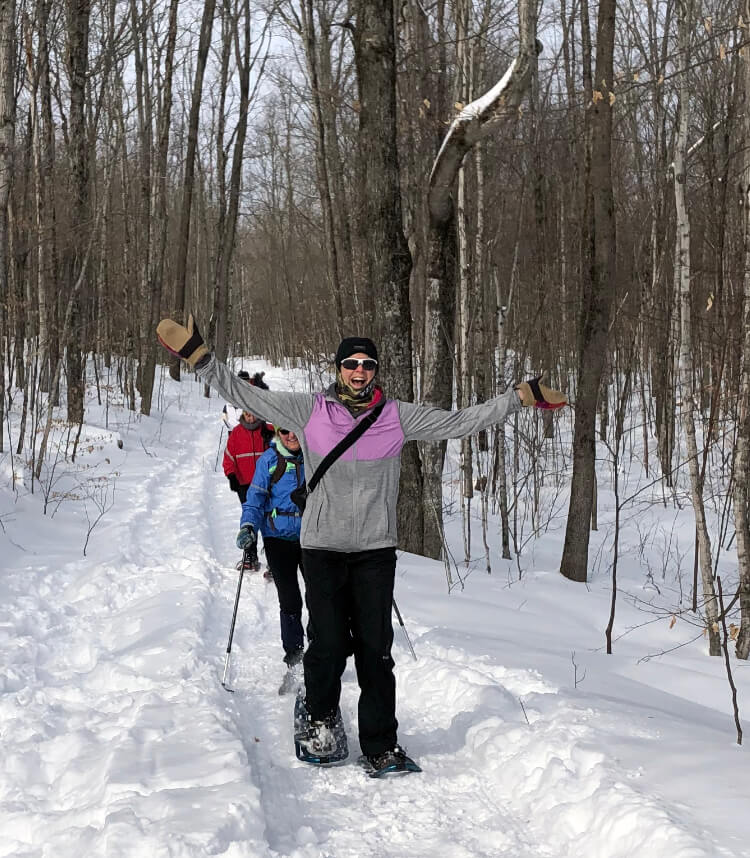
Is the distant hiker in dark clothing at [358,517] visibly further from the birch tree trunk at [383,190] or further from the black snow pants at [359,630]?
the birch tree trunk at [383,190]

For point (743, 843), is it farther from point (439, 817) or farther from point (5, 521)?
point (5, 521)

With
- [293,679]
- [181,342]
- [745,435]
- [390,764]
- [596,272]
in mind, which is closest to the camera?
[181,342]

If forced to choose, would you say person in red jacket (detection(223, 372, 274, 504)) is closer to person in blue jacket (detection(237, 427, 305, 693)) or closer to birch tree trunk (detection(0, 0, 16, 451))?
person in blue jacket (detection(237, 427, 305, 693))

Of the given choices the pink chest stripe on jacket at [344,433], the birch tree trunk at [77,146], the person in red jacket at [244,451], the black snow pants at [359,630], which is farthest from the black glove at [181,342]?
the birch tree trunk at [77,146]

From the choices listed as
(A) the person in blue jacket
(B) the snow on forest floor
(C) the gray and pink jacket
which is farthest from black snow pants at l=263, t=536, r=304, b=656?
(C) the gray and pink jacket

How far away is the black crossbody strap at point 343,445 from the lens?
367 cm

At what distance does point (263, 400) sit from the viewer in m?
3.67

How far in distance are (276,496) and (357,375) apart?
1634mm

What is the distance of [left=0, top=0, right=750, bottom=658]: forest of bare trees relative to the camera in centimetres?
741

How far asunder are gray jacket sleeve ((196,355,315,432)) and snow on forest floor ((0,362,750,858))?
1.57m

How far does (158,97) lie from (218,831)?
2272 centimetres

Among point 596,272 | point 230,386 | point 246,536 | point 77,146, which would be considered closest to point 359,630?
point 230,386

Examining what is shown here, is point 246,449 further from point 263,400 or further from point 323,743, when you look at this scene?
point 323,743

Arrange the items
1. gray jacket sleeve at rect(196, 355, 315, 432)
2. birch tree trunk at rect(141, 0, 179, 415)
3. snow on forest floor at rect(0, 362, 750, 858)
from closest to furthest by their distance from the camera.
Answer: snow on forest floor at rect(0, 362, 750, 858), gray jacket sleeve at rect(196, 355, 315, 432), birch tree trunk at rect(141, 0, 179, 415)
